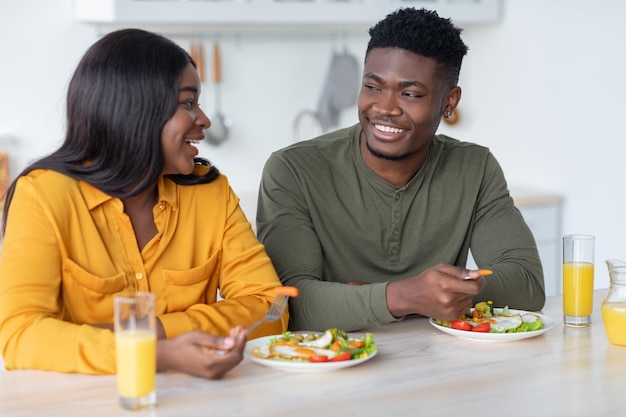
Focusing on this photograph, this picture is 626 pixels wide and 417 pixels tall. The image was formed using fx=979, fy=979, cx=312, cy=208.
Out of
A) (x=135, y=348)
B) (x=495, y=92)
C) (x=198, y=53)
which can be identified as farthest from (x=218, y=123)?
(x=135, y=348)

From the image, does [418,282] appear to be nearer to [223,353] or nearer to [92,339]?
[223,353]

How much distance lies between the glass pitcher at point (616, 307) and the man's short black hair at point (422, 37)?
643 mm

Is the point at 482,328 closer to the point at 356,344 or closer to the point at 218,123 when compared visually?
the point at 356,344

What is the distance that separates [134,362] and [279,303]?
0.48m

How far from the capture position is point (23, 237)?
169 cm

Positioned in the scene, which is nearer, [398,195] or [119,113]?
[119,113]

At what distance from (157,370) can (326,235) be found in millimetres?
722

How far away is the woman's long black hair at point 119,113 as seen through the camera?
1.79 m

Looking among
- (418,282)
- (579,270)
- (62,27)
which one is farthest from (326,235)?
(62,27)

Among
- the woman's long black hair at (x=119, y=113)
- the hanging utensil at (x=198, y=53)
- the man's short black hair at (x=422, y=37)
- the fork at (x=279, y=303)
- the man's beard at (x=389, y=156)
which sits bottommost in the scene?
the fork at (x=279, y=303)

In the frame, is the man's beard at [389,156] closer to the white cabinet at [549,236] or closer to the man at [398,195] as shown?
the man at [398,195]

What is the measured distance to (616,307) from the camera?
1.80 meters

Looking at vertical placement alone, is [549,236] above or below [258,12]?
below

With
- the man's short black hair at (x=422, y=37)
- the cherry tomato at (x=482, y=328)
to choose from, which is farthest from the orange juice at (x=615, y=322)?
the man's short black hair at (x=422, y=37)
